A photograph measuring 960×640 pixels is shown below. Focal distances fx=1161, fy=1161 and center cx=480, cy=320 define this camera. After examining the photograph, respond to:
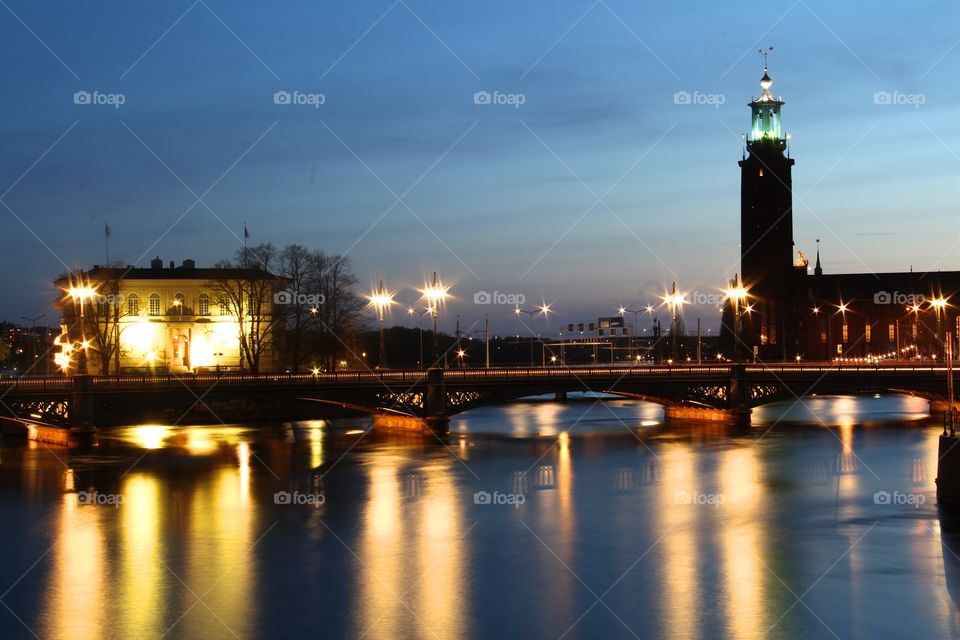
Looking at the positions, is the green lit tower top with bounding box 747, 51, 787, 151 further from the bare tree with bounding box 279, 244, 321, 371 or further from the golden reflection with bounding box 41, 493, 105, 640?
the golden reflection with bounding box 41, 493, 105, 640

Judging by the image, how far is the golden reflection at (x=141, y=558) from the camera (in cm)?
2808

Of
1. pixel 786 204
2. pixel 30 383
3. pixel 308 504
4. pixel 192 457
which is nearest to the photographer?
pixel 308 504

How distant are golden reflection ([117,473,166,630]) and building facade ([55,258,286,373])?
56195 millimetres

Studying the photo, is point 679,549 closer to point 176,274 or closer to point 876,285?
point 176,274

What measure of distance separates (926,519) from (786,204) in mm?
112140

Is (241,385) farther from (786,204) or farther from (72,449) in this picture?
(786,204)

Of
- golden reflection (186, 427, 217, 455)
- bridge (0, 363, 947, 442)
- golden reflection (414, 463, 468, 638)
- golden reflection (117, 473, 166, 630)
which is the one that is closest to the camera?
golden reflection (414, 463, 468, 638)

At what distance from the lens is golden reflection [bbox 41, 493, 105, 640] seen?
2688 centimetres

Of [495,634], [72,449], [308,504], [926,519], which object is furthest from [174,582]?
[72,449]

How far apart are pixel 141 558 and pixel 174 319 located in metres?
83.9

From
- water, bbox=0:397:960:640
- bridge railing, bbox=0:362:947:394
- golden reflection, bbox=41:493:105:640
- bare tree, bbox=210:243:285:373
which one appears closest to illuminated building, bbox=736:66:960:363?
bridge railing, bbox=0:362:947:394

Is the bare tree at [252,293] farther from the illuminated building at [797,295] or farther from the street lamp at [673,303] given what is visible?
the illuminated building at [797,295]

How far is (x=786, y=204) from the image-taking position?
148m

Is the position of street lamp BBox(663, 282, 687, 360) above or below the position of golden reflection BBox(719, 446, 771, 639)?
above
